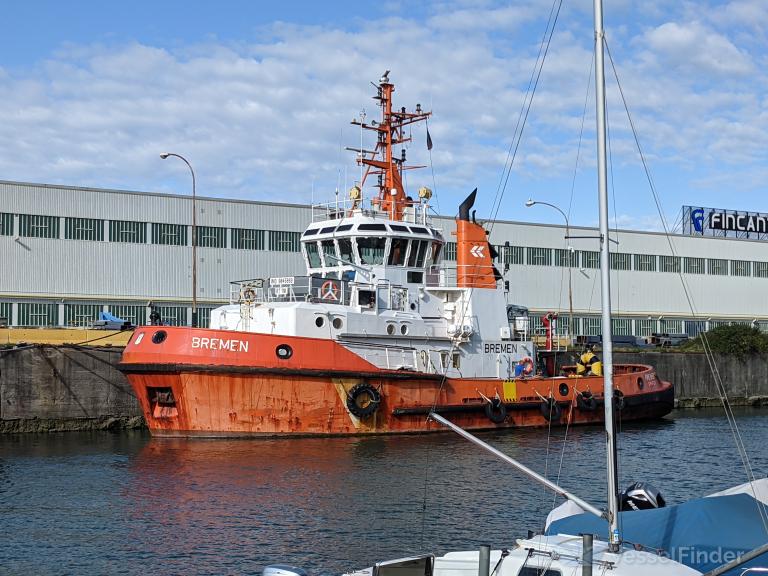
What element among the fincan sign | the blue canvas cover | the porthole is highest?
the fincan sign

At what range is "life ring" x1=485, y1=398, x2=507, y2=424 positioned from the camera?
26.6m

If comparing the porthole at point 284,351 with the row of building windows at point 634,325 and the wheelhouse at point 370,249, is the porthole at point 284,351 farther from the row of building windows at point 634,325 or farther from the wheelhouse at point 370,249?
the row of building windows at point 634,325

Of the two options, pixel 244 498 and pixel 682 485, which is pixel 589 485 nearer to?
pixel 682 485

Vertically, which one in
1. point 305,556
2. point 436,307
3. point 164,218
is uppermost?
point 164,218

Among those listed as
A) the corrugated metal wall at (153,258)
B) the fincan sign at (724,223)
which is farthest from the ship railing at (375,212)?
the fincan sign at (724,223)

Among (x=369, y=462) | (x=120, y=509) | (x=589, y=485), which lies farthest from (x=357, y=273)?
(x=120, y=509)

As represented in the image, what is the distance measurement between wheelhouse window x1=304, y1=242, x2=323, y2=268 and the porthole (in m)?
4.71

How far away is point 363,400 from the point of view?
24.6 m

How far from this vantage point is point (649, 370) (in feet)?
107

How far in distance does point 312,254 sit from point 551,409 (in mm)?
8461

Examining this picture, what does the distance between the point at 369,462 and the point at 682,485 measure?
674cm

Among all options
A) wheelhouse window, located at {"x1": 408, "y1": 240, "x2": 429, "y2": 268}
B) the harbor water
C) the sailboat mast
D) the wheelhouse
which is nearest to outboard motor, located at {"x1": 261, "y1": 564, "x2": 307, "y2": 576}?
the harbor water

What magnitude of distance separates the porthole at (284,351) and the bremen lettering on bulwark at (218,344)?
895 millimetres

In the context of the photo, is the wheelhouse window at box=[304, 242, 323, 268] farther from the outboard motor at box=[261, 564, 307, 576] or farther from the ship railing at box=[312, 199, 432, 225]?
the outboard motor at box=[261, 564, 307, 576]
